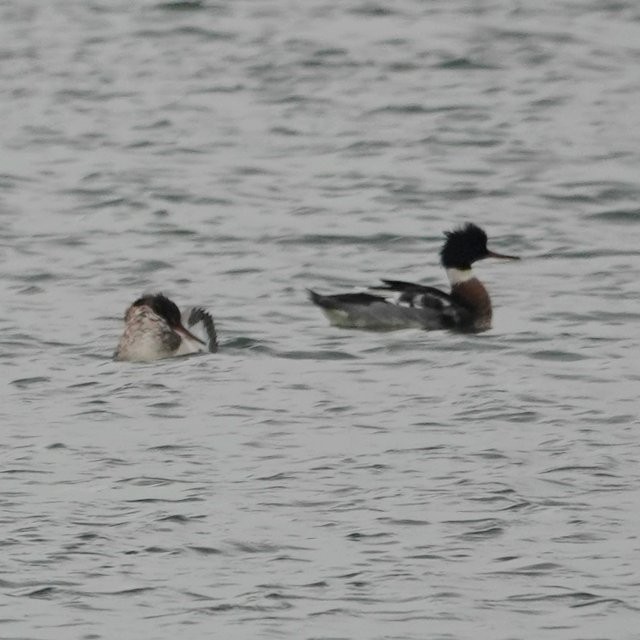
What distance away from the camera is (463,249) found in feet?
56.0

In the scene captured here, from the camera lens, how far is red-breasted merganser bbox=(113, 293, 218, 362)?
48.7ft

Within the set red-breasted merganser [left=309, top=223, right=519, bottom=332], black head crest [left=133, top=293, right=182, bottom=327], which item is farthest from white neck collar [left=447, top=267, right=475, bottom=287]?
black head crest [left=133, top=293, right=182, bottom=327]

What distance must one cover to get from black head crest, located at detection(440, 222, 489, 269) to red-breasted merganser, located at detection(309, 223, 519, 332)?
0.17 meters

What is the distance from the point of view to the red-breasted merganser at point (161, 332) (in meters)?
14.8

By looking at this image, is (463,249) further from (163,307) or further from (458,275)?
(163,307)

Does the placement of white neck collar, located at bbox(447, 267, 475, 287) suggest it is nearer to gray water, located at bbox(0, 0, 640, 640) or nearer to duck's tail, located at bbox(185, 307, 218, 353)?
gray water, located at bbox(0, 0, 640, 640)

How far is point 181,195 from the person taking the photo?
21047 mm

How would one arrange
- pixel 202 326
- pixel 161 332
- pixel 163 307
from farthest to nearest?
pixel 163 307 → pixel 202 326 → pixel 161 332

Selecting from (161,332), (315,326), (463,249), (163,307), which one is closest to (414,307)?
(315,326)

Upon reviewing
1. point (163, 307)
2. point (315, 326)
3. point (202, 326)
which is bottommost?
point (315, 326)

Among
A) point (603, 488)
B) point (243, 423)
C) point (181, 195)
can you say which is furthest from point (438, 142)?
point (603, 488)

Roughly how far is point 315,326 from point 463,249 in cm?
157

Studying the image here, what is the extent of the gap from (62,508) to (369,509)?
4.66ft

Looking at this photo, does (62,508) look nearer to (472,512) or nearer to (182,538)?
(182,538)
